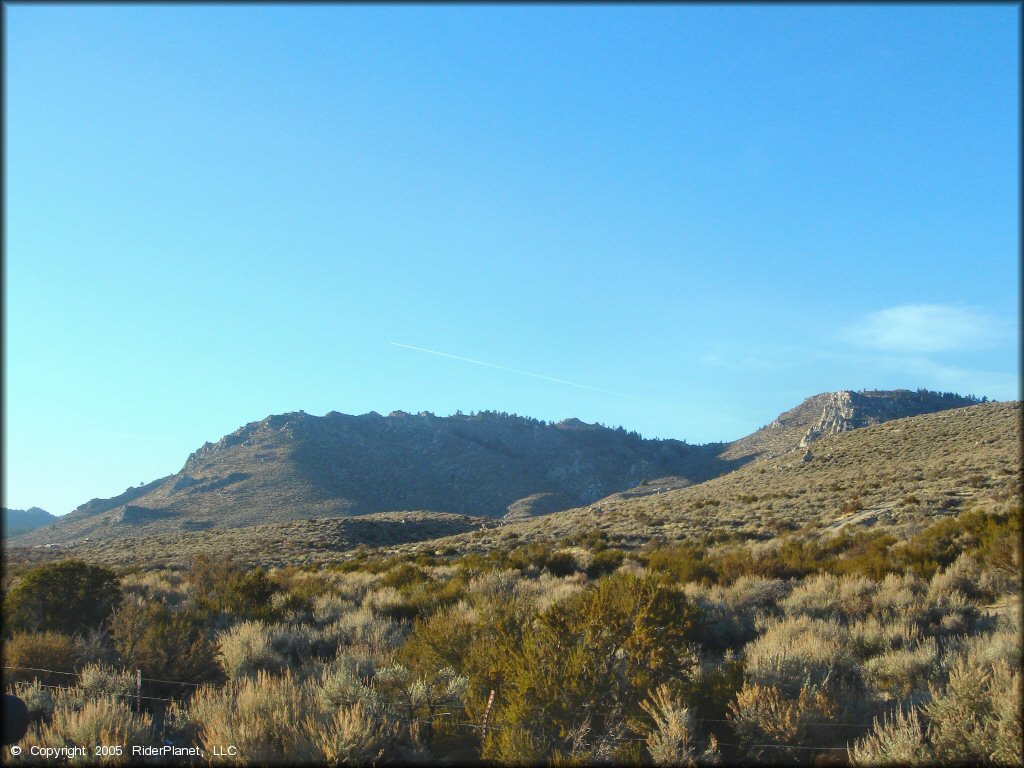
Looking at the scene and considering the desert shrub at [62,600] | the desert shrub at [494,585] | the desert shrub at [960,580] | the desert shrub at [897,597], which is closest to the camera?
the desert shrub at [897,597]

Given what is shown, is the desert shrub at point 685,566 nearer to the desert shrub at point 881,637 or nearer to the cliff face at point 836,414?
the desert shrub at point 881,637

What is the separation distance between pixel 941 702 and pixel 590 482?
10016cm

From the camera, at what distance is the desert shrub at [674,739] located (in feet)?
20.3

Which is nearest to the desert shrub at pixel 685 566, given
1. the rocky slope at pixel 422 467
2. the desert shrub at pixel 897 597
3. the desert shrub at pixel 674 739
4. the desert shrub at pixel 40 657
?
the desert shrub at pixel 897 597

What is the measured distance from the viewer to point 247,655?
9633 mm

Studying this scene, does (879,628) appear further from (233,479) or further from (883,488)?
(233,479)

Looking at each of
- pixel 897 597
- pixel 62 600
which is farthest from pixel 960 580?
pixel 62 600

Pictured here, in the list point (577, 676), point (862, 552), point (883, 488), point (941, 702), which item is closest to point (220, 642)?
point (577, 676)

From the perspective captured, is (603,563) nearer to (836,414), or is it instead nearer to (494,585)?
(494,585)

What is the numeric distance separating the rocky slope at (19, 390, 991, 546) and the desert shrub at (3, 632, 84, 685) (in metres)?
64.8

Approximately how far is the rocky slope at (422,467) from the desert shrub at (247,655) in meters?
65.9

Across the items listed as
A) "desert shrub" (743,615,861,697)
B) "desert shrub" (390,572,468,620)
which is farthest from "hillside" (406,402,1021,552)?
"desert shrub" (390,572,468,620)

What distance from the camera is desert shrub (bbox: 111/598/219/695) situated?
31.0ft

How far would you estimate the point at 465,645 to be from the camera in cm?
912
